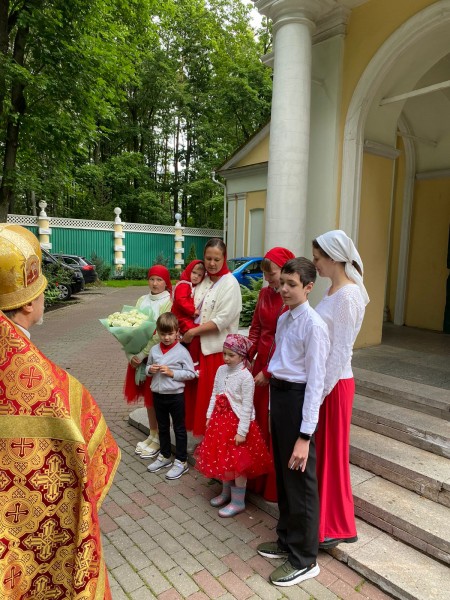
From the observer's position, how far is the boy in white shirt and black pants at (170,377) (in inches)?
A: 138

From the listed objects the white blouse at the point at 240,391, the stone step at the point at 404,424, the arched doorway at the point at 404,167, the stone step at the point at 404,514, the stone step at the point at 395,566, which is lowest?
the stone step at the point at 395,566

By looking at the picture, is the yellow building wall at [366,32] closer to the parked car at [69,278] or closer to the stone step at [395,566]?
the stone step at [395,566]

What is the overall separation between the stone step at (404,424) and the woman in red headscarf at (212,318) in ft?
4.54

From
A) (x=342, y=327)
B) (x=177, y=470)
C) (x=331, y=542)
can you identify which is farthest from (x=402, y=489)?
(x=177, y=470)

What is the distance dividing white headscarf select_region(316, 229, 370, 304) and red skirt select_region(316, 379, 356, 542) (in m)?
0.63

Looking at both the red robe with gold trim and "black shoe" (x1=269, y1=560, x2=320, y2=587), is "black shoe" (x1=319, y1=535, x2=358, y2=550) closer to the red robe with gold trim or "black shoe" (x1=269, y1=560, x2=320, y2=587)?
"black shoe" (x1=269, y1=560, x2=320, y2=587)

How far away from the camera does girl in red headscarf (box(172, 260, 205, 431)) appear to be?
3.60 metres

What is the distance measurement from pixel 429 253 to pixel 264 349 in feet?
16.5

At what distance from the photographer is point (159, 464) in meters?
3.79

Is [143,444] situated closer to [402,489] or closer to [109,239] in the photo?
[402,489]

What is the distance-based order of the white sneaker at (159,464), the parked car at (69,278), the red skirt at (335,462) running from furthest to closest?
1. the parked car at (69,278)
2. the white sneaker at (159,464)
3. the red skirt at (335,462)

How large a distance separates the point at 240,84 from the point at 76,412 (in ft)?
87.1

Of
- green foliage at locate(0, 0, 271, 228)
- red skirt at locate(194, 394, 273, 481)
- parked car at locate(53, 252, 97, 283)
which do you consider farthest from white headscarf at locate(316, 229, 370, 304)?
parked car at locate(53, 252, 97, 283)

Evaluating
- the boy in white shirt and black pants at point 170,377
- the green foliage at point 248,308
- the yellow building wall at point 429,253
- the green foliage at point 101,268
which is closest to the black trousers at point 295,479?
the boy in white shirt and black pants at point 170,377
